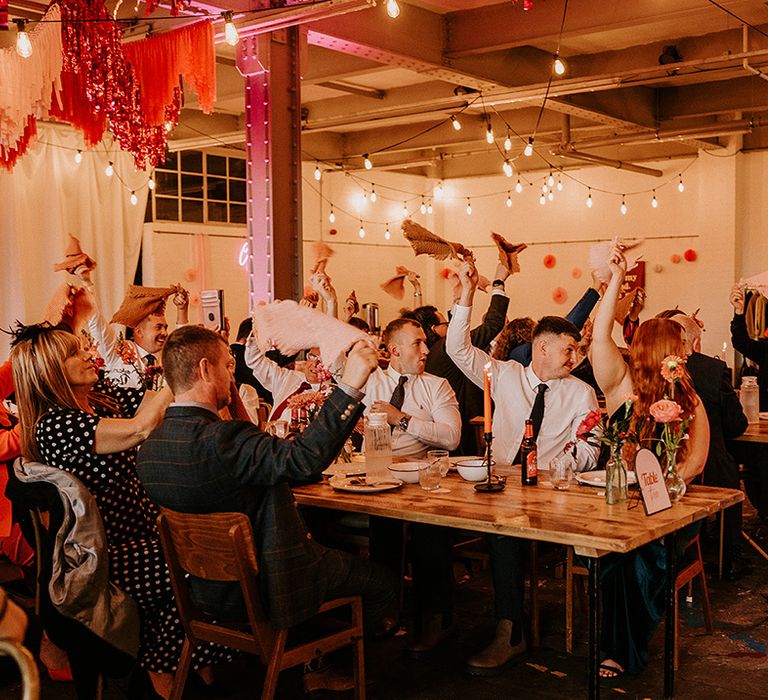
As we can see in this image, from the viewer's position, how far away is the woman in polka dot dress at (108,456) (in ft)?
11.7

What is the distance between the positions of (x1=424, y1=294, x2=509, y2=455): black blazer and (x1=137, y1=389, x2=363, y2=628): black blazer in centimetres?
292

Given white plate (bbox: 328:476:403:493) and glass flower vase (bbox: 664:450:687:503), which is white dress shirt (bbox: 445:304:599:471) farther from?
white plate (bbox: 328:476:403:493)

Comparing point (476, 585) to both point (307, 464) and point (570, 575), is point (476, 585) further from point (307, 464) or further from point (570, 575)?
point (307, 464)

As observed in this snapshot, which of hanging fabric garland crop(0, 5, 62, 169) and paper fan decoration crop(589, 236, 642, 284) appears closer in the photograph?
paper fan decoration crop(589, 236, 642, 284)

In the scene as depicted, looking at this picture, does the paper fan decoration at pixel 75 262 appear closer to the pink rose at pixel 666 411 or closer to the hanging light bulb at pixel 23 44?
the hanging light bulb at pixel 23 44

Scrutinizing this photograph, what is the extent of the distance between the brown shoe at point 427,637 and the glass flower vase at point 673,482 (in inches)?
50.5

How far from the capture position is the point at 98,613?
137 inches

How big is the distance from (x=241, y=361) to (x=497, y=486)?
3.40m

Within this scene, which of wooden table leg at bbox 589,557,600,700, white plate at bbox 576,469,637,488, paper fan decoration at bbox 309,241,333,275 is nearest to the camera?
wooden table leg at bbox 589,557,600,700

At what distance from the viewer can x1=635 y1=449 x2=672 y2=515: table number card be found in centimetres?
339

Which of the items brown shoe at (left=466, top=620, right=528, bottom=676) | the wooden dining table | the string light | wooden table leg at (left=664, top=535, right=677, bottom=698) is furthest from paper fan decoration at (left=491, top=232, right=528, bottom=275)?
the string light

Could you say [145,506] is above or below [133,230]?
below

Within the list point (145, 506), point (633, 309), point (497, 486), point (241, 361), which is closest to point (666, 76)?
point (633, 309)

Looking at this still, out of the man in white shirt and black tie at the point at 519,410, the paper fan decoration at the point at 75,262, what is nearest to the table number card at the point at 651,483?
the man in white shirt and black tie at the point at 519,410
